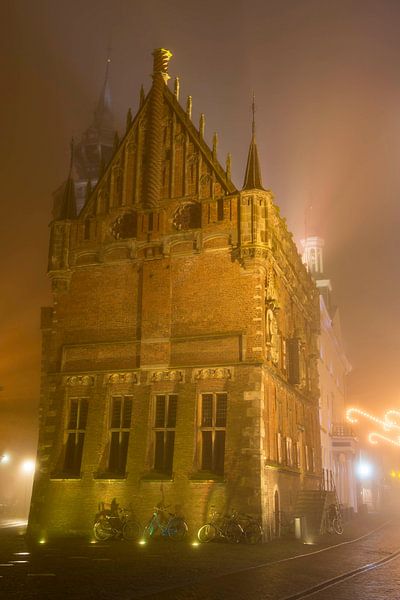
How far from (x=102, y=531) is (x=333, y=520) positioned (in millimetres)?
11582

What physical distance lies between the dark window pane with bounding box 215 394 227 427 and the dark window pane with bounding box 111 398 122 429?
4475mm

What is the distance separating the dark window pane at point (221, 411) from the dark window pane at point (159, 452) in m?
2.45

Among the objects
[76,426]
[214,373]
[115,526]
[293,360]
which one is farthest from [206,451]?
[293,360]

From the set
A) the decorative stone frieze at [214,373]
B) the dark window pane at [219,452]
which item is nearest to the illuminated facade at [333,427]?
the dark window pane at [219,452]

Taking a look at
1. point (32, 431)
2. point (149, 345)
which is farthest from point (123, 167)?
point (32, 431)

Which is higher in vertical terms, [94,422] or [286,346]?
[286,346]

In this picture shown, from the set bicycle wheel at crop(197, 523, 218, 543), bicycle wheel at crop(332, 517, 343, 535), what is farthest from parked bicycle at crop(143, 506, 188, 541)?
bicycle wheel at crop(332, 517, 343, 535)

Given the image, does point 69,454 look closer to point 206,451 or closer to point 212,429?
point 206,451

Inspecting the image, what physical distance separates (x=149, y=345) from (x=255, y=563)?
38.5 ft

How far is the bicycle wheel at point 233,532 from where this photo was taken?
22.3 m

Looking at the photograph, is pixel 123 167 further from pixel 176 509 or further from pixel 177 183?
pixel 176 509

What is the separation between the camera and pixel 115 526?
2350 centimetres

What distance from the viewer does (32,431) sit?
52844mm

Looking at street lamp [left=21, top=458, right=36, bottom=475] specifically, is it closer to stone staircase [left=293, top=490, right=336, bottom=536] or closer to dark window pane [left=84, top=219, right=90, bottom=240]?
dark window pane [left=84, top=219, right=90, bottom=240]
